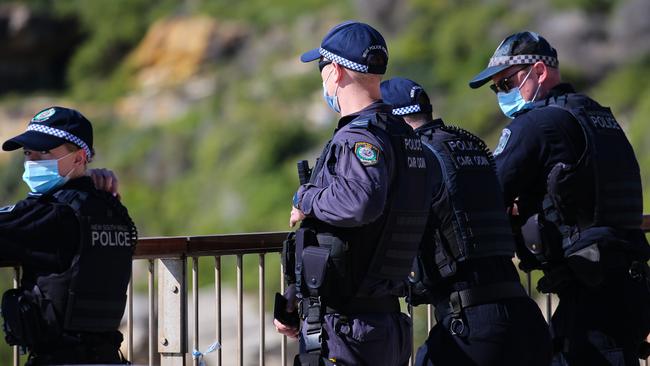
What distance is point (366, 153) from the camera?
4219mm

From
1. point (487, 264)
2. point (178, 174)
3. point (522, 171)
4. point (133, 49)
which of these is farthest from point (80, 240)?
point (133, 49)

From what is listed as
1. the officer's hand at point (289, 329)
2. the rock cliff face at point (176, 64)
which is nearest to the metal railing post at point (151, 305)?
the officer's hand at point (289, 329)

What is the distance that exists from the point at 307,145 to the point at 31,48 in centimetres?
1351

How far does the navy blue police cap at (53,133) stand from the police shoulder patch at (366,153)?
1088 millimetres

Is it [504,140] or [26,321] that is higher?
[504,140]

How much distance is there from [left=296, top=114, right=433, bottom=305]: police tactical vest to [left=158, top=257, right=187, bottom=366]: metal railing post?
1.14 metres

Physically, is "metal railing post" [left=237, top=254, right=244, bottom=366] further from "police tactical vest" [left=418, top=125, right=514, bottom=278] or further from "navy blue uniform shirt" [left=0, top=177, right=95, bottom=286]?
"navy blue uniform shirt" [left=0, top=177, right=95, bottom=286]

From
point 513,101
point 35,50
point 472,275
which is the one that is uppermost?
point 35,50

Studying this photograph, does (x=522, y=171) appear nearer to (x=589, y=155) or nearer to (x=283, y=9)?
(x=589, y=155)

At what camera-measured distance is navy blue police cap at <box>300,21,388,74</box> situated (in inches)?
173

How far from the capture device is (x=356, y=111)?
4.44 metres

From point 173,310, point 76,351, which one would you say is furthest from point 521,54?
point 76,351

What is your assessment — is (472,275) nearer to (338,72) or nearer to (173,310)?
(338,72)

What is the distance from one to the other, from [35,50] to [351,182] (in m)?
27.6
